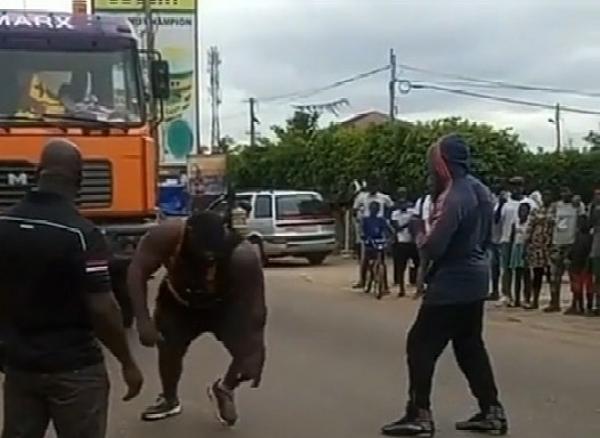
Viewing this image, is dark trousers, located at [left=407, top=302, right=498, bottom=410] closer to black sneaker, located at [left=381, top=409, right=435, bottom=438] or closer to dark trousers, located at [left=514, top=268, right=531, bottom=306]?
black sneaker, located at [left=381, top=409, right=435, bottom=438]

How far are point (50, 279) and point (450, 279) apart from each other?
3.61 m

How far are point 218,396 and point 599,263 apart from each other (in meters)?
8.18

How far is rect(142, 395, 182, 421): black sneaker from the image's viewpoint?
916 cm

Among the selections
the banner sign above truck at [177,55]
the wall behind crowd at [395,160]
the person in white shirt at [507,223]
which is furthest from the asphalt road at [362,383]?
the banner sign above truck at [177,55]

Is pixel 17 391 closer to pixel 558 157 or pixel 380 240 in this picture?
pixel 380 240

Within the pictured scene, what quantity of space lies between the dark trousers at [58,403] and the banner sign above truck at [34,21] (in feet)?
30.1

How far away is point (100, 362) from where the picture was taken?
18.1 feet

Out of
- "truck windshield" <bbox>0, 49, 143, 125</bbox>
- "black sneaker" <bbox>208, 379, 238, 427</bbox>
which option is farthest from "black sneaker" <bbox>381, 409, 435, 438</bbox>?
"truck windshield" <bbox>0, 49, 143, 125</bbox>

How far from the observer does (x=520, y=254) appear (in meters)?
17.6

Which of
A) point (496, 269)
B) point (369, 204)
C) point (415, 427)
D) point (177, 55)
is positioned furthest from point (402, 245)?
point (177, 55)

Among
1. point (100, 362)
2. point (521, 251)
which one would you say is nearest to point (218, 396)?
point (100, 362)

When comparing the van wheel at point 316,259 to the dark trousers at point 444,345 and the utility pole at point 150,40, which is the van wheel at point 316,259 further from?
the dark trousers at point 444,345

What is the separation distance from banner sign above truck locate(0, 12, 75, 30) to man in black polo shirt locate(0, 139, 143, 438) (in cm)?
902

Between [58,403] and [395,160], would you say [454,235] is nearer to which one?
[58,403]
